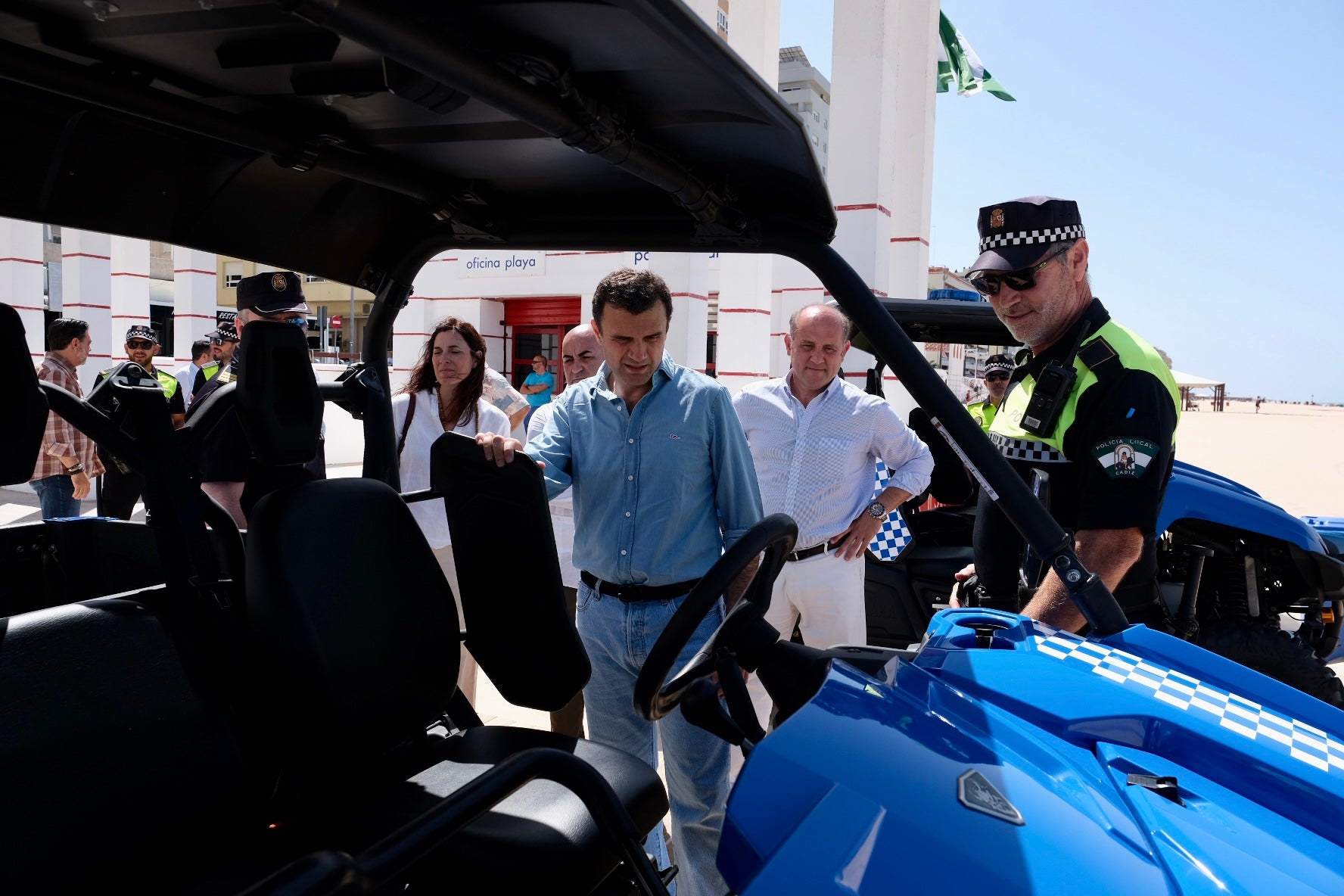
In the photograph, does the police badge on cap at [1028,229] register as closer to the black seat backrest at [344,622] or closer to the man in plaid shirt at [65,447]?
the black seat backrest at [344,622]

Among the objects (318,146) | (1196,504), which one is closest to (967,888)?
(318,146)

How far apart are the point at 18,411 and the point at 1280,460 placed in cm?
2403

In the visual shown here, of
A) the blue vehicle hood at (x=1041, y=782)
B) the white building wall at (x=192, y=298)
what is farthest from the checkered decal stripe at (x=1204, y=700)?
the white building wall at (x=192, y=298)

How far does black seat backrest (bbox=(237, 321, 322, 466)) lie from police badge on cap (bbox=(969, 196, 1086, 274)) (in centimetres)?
168

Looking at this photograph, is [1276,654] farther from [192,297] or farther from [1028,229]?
[192,297]

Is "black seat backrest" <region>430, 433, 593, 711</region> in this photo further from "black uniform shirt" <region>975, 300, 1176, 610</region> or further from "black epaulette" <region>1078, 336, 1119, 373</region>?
"black epaulette" <region>1078, 336, 1119, 373</region>

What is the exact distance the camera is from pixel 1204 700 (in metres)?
1.60

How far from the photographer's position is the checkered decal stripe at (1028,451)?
2357mm

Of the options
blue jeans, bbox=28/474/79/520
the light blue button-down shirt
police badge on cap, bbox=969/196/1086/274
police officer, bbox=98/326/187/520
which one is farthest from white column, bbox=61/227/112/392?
police badge on cap, bbox=969/196/1086/274

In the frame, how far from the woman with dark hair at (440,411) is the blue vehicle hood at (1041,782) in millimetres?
2453

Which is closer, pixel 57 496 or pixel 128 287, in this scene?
pixel 57 496

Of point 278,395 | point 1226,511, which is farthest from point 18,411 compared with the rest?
point 1226,511

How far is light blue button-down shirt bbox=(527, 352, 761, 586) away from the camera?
251 cm

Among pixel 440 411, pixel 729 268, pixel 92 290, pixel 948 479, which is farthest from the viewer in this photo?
pixel 92 290
